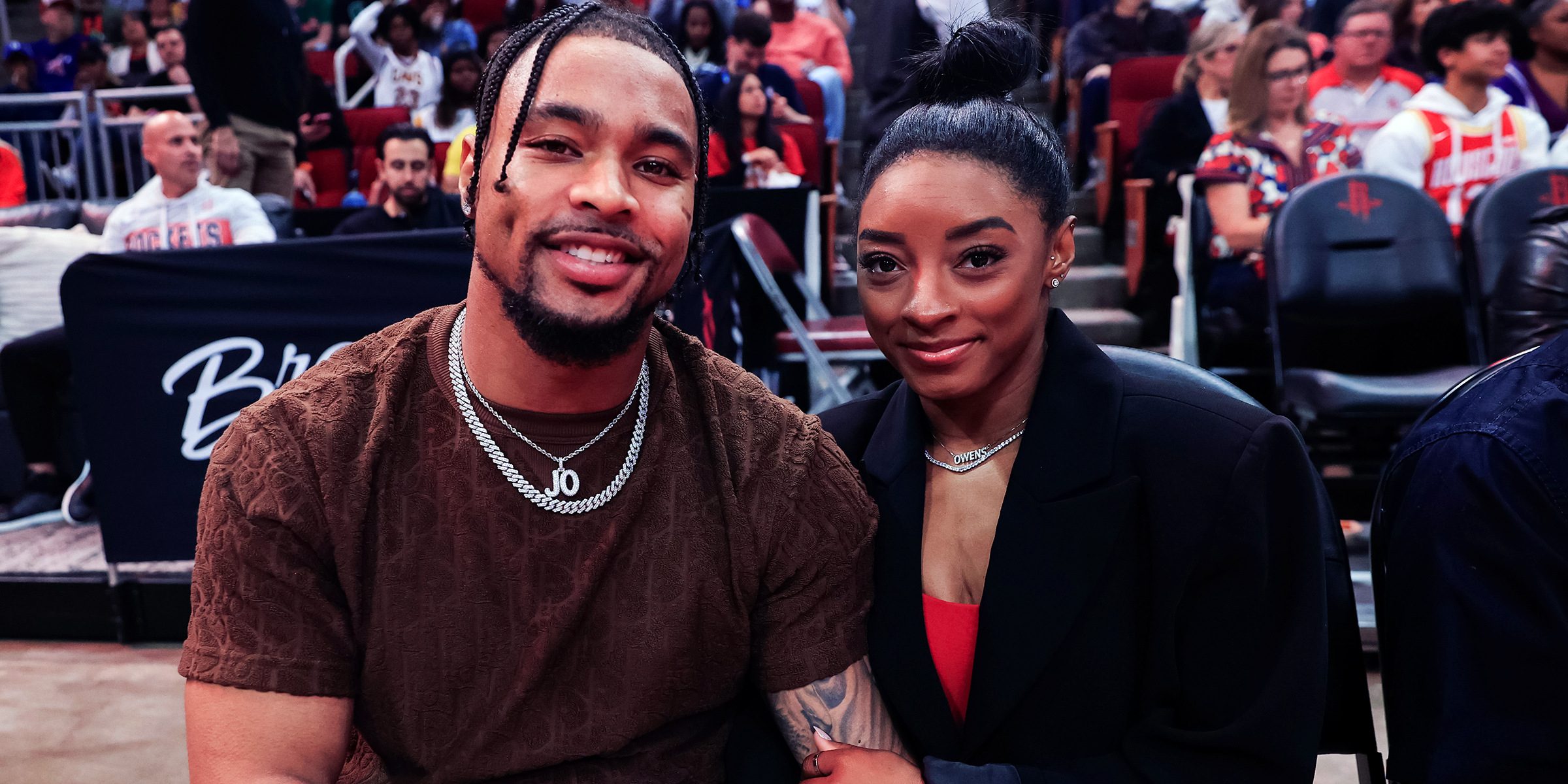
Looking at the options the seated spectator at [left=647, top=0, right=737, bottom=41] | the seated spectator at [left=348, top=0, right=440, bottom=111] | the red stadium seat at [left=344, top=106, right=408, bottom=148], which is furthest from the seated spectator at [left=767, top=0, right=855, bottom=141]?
the red stadium seat at [left=344, top=106, right=408, bottom=148]

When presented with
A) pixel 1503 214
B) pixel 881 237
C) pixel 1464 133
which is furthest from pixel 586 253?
pixel 1464 133

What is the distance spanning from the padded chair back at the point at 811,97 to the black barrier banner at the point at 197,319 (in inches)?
169

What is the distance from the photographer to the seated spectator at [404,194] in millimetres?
5004

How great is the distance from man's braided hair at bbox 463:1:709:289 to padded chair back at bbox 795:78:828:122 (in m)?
5.84

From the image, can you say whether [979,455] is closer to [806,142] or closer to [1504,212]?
[1504,212]

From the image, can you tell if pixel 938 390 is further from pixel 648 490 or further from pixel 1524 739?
pixel 1524 739

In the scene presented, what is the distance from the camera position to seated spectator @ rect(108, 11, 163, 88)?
34.3 ft

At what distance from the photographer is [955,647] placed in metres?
1.53

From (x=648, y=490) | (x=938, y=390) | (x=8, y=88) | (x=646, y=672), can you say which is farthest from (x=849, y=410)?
(x=8, y=88)

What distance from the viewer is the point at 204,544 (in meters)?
1.32

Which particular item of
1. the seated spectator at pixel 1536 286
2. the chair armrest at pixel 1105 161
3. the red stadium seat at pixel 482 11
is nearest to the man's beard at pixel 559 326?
the seated spectator at pixel 1536 286

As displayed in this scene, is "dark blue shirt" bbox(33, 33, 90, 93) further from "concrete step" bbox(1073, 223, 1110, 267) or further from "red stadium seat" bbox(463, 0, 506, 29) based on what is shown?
"concrete step" bbox(1073, 223, 1110, 267)

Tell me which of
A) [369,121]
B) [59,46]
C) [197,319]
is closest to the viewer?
[197,319]

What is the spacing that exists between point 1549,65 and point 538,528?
217 inches
